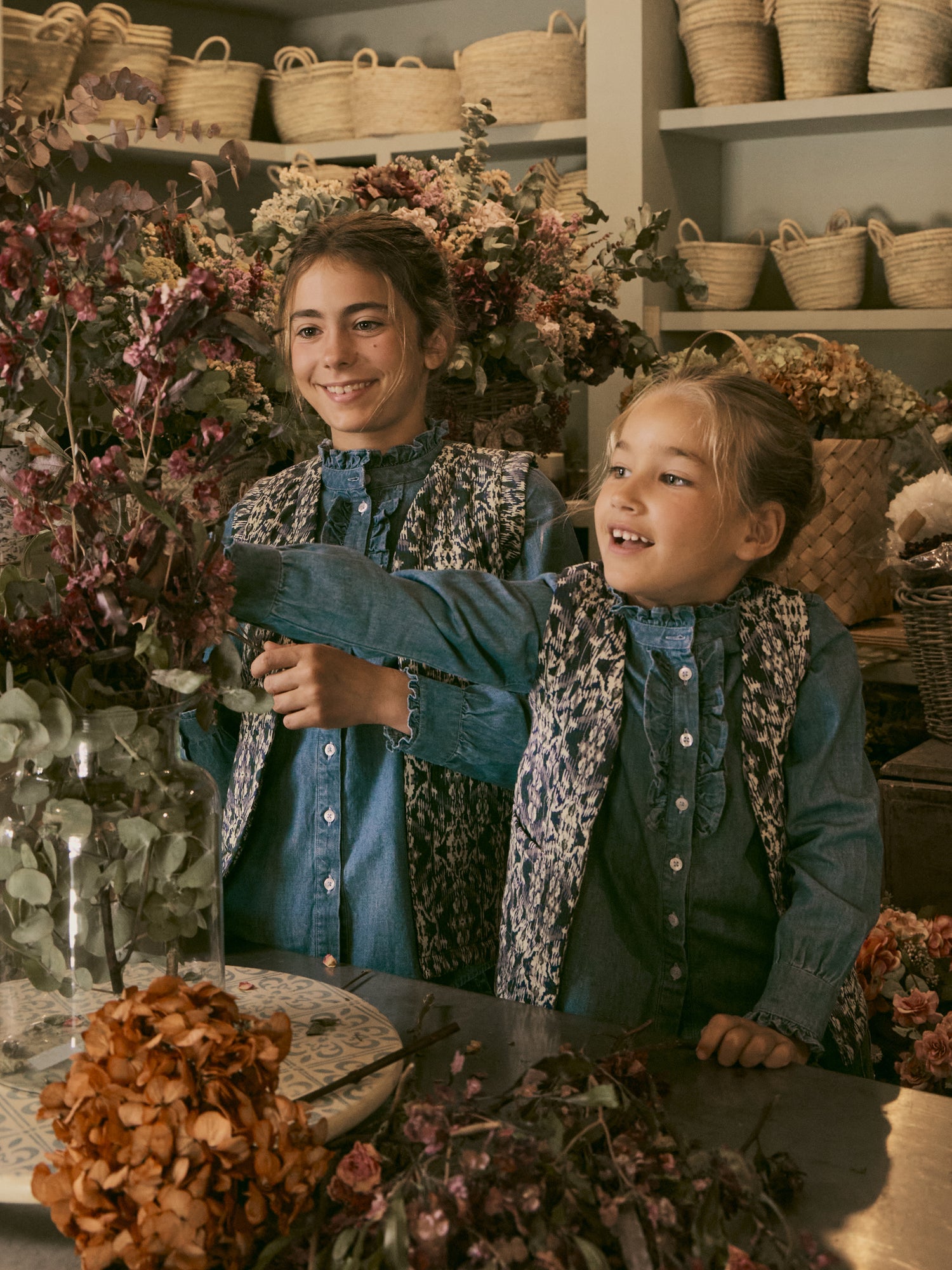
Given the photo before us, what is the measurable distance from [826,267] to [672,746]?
1.82 metres

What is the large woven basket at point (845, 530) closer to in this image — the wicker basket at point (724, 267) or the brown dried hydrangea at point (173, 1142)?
the wicker basket at point (724, 267)

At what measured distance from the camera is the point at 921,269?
2605mm

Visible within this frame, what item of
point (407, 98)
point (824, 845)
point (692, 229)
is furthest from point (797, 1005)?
point (407, 98)

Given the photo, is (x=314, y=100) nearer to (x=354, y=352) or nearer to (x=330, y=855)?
(x=354, y=352)

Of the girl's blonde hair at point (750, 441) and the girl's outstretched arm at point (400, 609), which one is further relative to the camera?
the girl's blonde hair at point (750, 441)

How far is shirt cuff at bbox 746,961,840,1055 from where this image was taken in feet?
3.33

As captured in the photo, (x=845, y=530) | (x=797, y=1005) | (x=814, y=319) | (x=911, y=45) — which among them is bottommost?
(x=797, y=1005)

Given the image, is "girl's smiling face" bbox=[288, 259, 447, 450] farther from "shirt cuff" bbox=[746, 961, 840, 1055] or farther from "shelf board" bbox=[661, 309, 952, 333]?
"shelf board" bbox=[661, 309, 952, 333]

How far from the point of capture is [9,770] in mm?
783

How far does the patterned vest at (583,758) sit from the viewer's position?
112 cm

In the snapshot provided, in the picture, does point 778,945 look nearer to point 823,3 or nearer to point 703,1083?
point 703,1083

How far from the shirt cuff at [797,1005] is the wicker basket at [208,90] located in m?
2.38

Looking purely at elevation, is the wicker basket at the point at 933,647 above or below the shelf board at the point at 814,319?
below

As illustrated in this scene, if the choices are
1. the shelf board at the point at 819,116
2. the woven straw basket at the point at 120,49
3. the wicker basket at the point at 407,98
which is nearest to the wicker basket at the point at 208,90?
the woven straw basket at the point at 120,49
